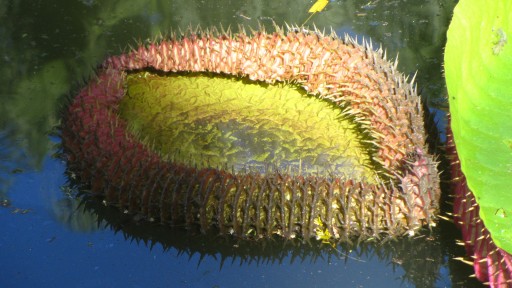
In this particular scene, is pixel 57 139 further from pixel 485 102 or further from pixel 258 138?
pixel 485 102

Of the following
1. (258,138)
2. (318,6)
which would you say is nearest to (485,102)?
(258,138)

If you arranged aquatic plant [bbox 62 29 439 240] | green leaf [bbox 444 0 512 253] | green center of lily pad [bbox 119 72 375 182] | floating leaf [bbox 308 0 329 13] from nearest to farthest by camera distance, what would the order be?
green leaf [bbox 444 0 512 253] < aquatic plant [bbox 62 29 439 240] < green center of lily pad [bbox 119 72 375 182] < floating leaf [bbox 308 0 329 13]

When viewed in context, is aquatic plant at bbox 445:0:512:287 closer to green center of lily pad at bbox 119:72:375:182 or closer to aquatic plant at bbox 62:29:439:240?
aquatic plant at bbox 62:29:439:240

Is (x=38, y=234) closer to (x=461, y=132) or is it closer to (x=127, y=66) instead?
(x=127, y=66)

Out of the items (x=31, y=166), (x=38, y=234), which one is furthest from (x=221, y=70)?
(x=38, y=234)

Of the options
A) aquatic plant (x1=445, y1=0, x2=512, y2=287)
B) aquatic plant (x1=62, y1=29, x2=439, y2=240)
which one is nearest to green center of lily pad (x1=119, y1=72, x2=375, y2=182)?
aquatic plant (x1=62, y1=29, x2=439, y2=240)

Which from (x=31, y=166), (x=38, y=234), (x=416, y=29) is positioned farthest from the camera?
(x=416, y=29)

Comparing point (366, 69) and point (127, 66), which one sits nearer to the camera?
point (366, 69)
